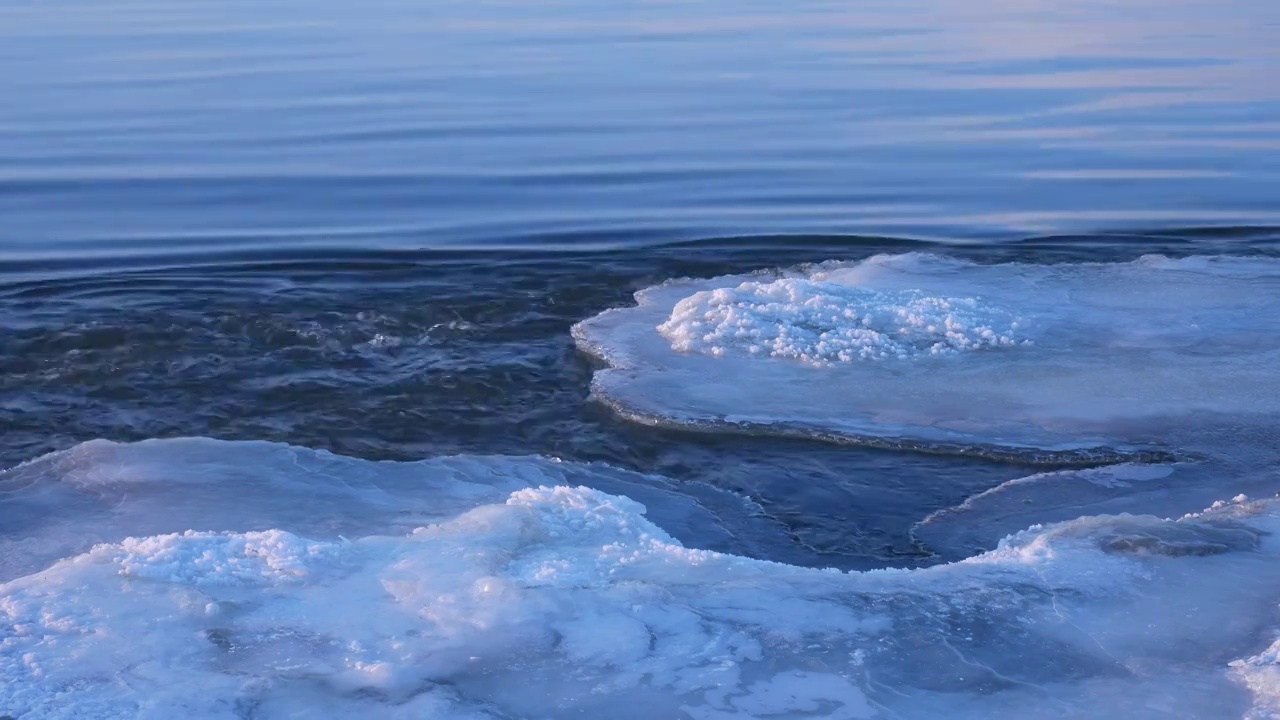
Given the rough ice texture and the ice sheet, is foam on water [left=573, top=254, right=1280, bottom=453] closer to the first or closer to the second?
the rough ice texture

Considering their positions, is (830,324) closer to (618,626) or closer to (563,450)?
(563,450)

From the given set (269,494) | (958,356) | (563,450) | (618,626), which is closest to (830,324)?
(958,356)

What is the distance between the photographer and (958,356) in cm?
608

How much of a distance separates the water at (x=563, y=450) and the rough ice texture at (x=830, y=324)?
0.96ft

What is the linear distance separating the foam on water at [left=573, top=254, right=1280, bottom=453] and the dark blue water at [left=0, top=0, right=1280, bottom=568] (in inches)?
9.8

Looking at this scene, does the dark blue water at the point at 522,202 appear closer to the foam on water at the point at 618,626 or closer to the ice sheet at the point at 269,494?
the ice sheet at the point at 269,494

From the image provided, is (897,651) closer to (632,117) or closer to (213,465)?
(213,465)

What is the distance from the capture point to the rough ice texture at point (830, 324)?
6121mm

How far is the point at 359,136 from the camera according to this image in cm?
1277

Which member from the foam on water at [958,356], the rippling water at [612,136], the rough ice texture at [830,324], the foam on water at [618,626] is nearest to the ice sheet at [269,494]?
the foam on water at [618,626]

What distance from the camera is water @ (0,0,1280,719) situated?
11.5 ft

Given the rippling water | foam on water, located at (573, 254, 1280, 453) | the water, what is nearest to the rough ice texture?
foam on water, located at (573, 254, 1280, 453)

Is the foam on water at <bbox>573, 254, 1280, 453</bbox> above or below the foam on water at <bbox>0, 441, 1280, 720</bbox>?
above

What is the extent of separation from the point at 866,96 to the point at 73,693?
12940mm
